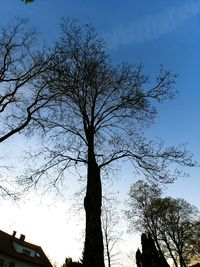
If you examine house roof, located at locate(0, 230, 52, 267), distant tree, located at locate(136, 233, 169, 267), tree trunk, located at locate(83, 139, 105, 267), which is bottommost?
tree trunk, located at locate(83, 139, 105, 267)

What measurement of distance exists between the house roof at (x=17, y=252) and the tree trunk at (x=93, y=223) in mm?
25702

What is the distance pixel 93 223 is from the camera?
9.70m

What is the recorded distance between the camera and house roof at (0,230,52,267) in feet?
109

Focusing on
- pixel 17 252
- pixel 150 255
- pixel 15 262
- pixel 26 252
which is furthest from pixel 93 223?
pixel 26 252

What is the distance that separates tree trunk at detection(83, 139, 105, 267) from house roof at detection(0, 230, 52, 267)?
25.7 m

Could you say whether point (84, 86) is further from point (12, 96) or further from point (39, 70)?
point (12, 96)

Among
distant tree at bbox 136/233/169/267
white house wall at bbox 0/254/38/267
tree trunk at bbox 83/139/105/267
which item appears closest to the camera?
tree trunk at bbox 83/139/105/267

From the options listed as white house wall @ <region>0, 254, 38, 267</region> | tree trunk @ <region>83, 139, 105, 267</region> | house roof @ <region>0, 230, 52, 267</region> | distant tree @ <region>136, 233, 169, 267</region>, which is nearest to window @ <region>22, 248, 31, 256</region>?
house roof @ <region>0, 230, 52, 267</region>

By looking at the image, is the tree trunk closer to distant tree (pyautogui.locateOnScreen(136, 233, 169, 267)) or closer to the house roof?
distant tree (pyautogui.locateOnScreen(136, 233, 169, 267))

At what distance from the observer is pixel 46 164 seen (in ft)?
42.4

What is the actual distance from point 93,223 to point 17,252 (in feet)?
96.3

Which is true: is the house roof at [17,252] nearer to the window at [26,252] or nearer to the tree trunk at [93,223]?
the window at [26,252]

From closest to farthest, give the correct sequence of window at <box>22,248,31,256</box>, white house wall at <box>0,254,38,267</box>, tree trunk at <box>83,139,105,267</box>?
1. tree trunk at <box>83,139,105,267</box>
2. white house wall at <box>0,254,38,267</box>
3. window at <box>22,248,31,256</box>

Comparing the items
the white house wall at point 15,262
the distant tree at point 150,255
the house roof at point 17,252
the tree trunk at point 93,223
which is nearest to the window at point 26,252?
the house roof at point 17,252
